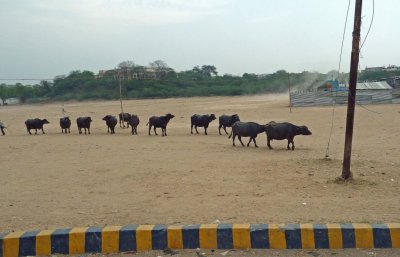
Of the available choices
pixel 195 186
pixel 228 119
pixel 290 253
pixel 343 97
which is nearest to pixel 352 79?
pixel 195 186

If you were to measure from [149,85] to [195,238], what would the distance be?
72.3m

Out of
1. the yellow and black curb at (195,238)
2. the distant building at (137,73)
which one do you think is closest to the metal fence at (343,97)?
the yellow and black curb at (195,238)

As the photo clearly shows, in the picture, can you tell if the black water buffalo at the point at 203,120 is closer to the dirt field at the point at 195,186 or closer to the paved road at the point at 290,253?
the dirt field at the point at 195,186

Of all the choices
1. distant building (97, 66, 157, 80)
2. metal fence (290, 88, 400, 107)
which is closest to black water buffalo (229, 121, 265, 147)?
metal fence (290, 88, 400, 107)

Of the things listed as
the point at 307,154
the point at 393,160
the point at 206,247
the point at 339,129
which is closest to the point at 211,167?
the point at 307,154

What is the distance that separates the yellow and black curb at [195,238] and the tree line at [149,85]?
6419cm

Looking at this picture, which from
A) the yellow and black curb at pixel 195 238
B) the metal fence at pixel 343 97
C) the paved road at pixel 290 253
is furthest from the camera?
the metal fence at pixel 343 97

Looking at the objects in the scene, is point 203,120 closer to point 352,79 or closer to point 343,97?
point 352,79

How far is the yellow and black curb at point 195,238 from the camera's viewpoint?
5.81m

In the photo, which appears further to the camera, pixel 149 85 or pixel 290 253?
pixel 149 85

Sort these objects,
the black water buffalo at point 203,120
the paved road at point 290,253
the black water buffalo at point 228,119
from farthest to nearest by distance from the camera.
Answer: the black water buffalo at point 203,120 → the black water buffalo at point 228,119 → the paved road at point 290,253

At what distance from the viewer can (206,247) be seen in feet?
19.4

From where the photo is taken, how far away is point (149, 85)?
7712 centimetres

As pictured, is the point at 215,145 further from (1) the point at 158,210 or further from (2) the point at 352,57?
(1) the point at 158,210
